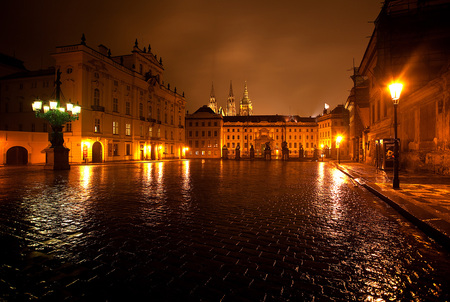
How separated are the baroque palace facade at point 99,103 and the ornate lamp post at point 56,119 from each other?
20.3 ft

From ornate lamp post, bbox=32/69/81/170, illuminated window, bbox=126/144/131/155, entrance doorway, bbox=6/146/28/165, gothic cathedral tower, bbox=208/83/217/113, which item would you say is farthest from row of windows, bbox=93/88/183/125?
gothic cathedral tower, bbox=208/83/217/113

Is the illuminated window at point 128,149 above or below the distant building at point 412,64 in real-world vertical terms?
below

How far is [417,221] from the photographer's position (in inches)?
209

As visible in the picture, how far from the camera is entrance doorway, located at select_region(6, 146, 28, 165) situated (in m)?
27.0

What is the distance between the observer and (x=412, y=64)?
20047 millimetres

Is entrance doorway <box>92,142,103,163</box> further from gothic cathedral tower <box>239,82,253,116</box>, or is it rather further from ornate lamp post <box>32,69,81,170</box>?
gothic cathedral tower <box>239,82,253,116</box>

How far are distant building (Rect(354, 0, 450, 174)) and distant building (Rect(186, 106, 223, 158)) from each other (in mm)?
62097

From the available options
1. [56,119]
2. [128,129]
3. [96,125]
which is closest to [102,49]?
[128,129]

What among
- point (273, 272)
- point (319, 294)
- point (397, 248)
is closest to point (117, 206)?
point (273, 272)

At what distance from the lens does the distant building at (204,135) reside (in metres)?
82.9

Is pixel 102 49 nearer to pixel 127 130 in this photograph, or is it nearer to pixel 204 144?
pixel 127 130

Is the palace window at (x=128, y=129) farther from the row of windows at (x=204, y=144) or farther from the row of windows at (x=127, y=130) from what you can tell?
the row of windows at (x=204, y=144)

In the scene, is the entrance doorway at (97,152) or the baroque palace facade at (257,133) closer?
the entrance doorway at (97,152)

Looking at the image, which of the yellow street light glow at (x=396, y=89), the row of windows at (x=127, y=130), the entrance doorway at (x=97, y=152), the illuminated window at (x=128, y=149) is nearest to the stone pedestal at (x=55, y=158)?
the entrance doorway at (x=97, y=152)
